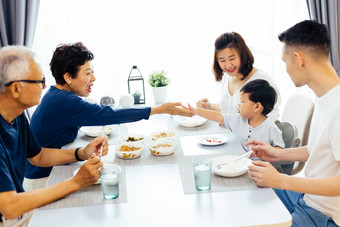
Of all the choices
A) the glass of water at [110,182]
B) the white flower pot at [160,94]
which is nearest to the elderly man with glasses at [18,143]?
the glass of water at [110,182]

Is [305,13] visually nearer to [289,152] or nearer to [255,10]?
[255,10]

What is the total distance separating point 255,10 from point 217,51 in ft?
4.38

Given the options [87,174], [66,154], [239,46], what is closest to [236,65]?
[239,46]

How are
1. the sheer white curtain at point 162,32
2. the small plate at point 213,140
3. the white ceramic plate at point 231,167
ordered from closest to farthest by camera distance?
the white ceramic plate at point 231,167 → the small plate at point 213,140 → the sheer white curtain at point 162,32

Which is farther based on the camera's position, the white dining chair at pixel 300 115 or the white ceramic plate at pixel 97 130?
the white dining chair at pixel 300 115

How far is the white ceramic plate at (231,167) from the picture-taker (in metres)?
1.57

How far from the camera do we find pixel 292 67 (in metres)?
1.67

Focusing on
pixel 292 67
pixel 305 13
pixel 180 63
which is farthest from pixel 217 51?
pixel 305 13

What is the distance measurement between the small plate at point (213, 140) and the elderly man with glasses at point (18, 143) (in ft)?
2.22

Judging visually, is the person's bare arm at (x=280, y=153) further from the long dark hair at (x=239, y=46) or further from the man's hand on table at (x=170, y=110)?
the long dark hair at (x=239, y=46)

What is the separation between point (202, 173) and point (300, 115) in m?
1.27

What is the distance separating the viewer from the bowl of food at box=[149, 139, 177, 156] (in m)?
1.83

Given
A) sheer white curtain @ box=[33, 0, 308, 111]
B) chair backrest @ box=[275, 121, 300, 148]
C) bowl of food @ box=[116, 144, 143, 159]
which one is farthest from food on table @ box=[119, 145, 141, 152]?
sheer white curtain @ box=[33, 0, 308, 111]

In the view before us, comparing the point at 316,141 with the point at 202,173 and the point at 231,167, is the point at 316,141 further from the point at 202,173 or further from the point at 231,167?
the point at 202,173
